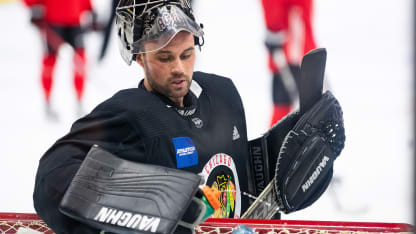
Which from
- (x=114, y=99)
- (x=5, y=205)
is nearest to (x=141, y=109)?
(x=114, y=99)

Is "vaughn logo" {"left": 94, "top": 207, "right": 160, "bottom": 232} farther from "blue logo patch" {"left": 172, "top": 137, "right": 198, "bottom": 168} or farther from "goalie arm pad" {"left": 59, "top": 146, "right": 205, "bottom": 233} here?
"blue logo patch" {"left": 172, "top": 137, "right": 198, "bottom": 168}

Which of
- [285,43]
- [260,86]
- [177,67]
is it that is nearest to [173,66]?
[177,67]

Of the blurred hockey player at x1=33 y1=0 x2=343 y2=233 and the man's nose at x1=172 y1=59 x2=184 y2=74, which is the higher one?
the man's nose at x1=172 y1=59 x2=184 y2=74

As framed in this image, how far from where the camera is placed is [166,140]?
1.00 metres

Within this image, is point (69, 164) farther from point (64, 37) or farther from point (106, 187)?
point (64, 37)

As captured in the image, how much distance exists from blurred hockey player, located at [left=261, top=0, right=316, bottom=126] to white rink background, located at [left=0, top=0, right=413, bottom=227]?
0.05 meters

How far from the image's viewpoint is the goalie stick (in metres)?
1.15

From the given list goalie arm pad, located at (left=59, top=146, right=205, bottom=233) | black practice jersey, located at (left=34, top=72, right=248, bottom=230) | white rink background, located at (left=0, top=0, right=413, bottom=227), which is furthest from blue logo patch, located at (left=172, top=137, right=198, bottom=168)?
white rink background, located at (left=0, top=0, right=413, bottom=227)

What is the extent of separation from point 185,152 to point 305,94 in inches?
12.8

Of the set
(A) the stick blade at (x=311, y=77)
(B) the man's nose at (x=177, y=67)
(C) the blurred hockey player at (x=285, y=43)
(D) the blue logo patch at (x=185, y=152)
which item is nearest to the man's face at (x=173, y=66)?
(B) the man's nose at (x=177, y=67)

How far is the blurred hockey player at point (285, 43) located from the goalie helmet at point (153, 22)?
0.96m

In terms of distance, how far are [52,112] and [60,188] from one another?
3.68 feet

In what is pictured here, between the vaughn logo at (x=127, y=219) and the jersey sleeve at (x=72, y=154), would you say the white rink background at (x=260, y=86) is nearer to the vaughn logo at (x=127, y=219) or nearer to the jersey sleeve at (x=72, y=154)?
the jersey sleeve at (x=72, y=154)

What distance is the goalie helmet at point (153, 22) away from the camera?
3.30ft
